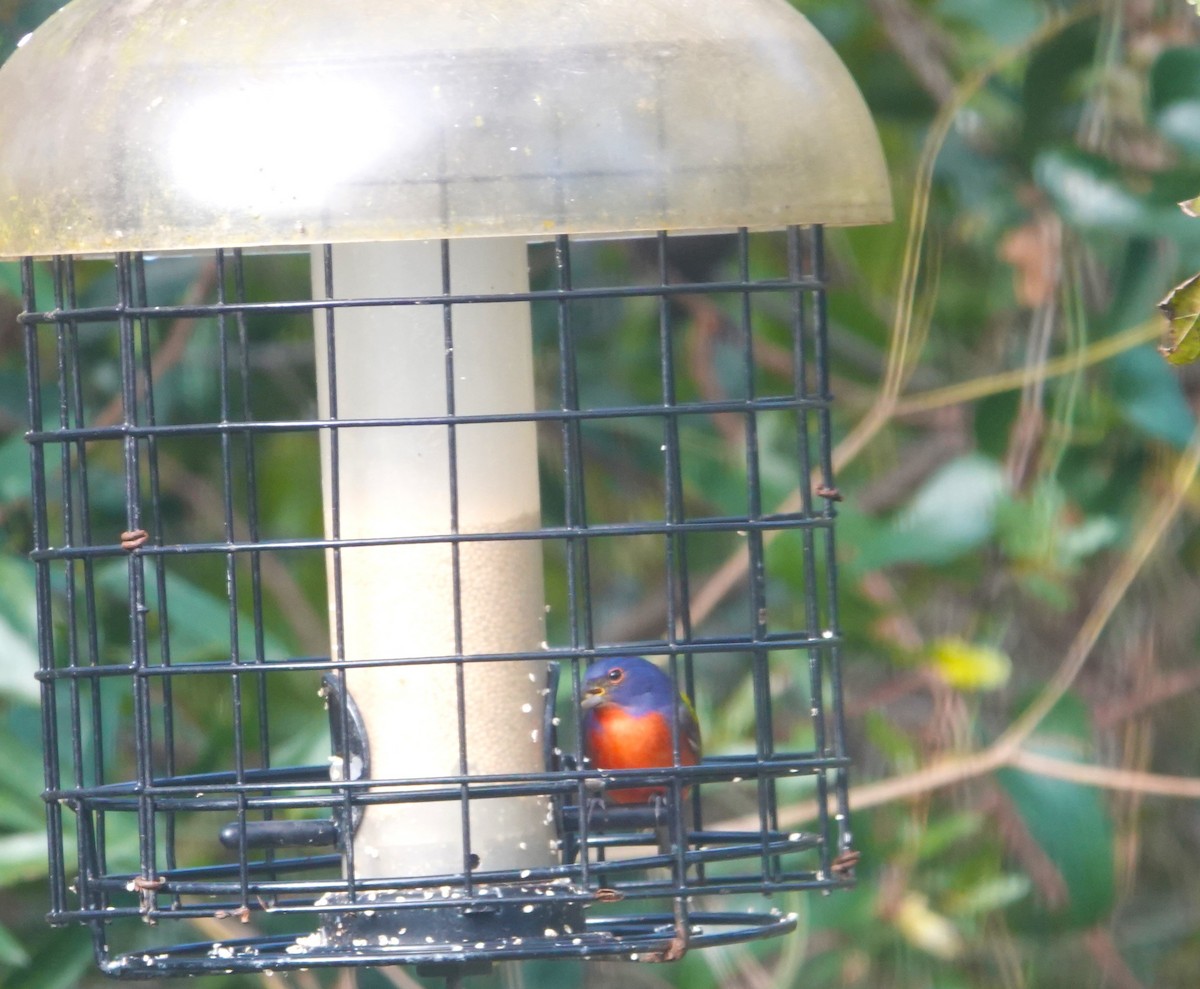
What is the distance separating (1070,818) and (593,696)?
181 centimetres

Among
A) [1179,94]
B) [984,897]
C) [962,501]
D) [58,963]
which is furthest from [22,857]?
[1179,94]

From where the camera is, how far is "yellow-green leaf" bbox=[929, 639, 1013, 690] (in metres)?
5.47

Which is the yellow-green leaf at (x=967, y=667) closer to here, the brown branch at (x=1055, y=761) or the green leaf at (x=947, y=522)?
the brown branch at (x=1055, y=761)

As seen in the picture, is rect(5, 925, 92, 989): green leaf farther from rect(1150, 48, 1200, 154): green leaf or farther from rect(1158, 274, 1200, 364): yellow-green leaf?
rect(1158, 274, 1200, 364): yellow-green leaf

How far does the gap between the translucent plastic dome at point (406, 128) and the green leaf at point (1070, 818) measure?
2.67m

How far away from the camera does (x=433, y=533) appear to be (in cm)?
330

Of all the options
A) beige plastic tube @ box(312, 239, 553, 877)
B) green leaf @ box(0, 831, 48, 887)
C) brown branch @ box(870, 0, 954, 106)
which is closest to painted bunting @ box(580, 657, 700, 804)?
beige plastic tube @ box(312, 239, 553, 877)

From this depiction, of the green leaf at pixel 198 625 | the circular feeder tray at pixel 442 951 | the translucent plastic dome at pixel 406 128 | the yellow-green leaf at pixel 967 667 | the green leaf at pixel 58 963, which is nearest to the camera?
the translucent plastic dome at pixel 406 128

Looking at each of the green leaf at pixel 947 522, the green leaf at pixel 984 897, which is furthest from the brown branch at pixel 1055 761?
the green leaf at pixel 984 897

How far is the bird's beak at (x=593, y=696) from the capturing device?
3.90 metres

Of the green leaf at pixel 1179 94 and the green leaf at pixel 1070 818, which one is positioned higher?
the green leaf at pixel 1179 94

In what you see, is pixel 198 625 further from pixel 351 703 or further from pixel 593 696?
pixel 351 703

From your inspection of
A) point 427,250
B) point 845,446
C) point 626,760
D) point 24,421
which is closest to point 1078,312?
point 845,446

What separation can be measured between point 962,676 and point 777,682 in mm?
480
